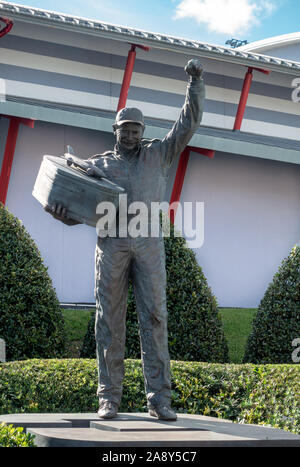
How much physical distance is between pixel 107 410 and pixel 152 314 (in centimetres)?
78

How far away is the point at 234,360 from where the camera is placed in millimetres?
10211

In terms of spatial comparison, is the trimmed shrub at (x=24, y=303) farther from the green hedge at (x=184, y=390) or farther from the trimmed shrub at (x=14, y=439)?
the trimmed shrub at (x=14, y=439)

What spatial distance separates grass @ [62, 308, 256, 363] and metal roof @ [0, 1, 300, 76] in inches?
184

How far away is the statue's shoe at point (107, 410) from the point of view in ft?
16.9

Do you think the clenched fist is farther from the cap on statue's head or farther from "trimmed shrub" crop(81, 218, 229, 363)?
"trimmed shrub" crop(81, 218, 229, 363)

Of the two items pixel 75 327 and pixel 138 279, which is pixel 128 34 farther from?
pixel 138 279

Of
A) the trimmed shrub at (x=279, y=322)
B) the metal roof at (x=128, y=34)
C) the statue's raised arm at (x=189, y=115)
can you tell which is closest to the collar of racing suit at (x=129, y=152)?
the statue's raised arm at (x=189, y=115)

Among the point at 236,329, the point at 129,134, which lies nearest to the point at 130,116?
the point at 129,134

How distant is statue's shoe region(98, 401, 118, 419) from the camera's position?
5.14 meters

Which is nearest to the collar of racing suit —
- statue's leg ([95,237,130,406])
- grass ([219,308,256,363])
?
statue's leg ([95,237,130,406])

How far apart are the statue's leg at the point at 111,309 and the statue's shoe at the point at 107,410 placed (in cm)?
3

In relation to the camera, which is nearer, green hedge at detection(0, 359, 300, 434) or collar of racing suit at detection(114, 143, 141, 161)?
collar of racing suit at detection(114, 143, 141, 161)

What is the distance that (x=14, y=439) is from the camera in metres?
4.52
